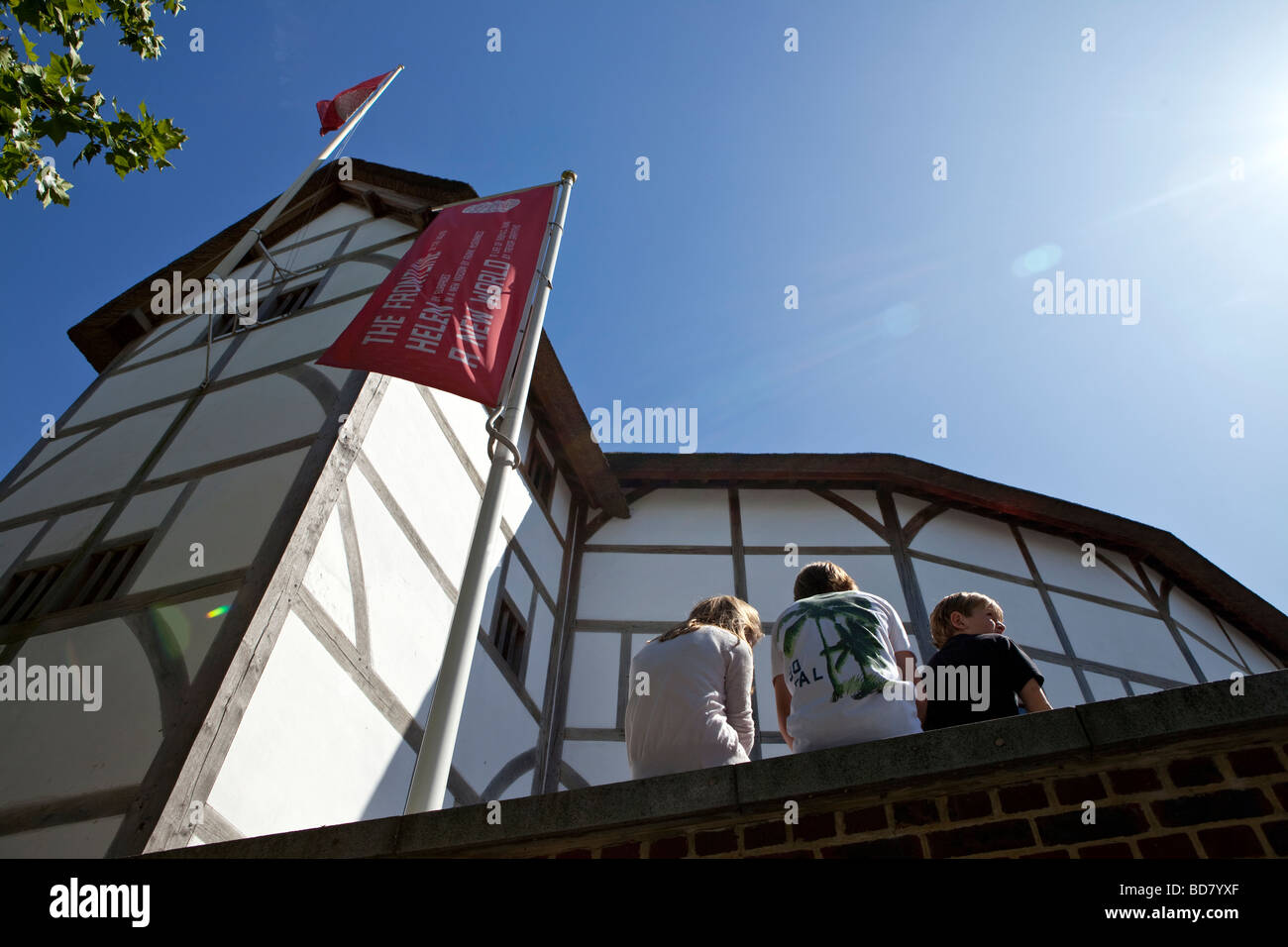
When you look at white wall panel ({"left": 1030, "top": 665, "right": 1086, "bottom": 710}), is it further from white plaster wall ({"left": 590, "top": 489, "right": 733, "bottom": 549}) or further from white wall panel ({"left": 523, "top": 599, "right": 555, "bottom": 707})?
white wall panel ({"left": 523, "top": 599, "right": 555, "bottom": 707})

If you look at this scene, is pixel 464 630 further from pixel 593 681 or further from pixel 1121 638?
pixel 1121 638

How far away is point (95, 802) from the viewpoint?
4789 mm

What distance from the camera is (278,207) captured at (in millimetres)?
7969

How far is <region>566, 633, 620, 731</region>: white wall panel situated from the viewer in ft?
29.3

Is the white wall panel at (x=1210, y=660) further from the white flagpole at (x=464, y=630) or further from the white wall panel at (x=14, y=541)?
the white wall panel at (x=14, y=541)

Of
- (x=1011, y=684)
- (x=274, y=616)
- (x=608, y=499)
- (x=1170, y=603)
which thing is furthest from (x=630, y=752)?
(x=1170, y=603)

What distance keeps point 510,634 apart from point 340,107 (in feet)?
21.0

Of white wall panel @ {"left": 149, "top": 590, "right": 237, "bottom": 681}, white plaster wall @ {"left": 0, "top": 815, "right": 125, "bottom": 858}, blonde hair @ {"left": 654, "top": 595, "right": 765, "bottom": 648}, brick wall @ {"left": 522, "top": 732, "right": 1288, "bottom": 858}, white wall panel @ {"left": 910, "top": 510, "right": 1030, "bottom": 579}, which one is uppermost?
white wall panel @ {"left": 910, "top": 510, "right": 1030, "bottom": 579}

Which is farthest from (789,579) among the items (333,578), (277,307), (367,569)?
(277,307)

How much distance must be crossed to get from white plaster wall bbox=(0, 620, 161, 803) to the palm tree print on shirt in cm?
383

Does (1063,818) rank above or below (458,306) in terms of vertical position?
below

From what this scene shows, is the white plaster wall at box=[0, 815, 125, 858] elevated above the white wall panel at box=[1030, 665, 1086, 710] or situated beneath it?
situated beneath

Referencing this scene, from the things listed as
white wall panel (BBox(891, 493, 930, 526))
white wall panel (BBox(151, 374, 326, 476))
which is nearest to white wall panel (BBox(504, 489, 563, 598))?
white wall panel (BBox(151, 374, 326, 476))

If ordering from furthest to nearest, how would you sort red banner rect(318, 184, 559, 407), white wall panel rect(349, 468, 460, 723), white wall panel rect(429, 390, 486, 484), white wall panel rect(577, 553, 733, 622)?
white wall panel rect(577, 553, 733, 622) < white wall panel rect(429, 390, 486, 484) < white wall panel rect(349, 468, 460, 723) < red banner rect(318, 184, 559, 407)
